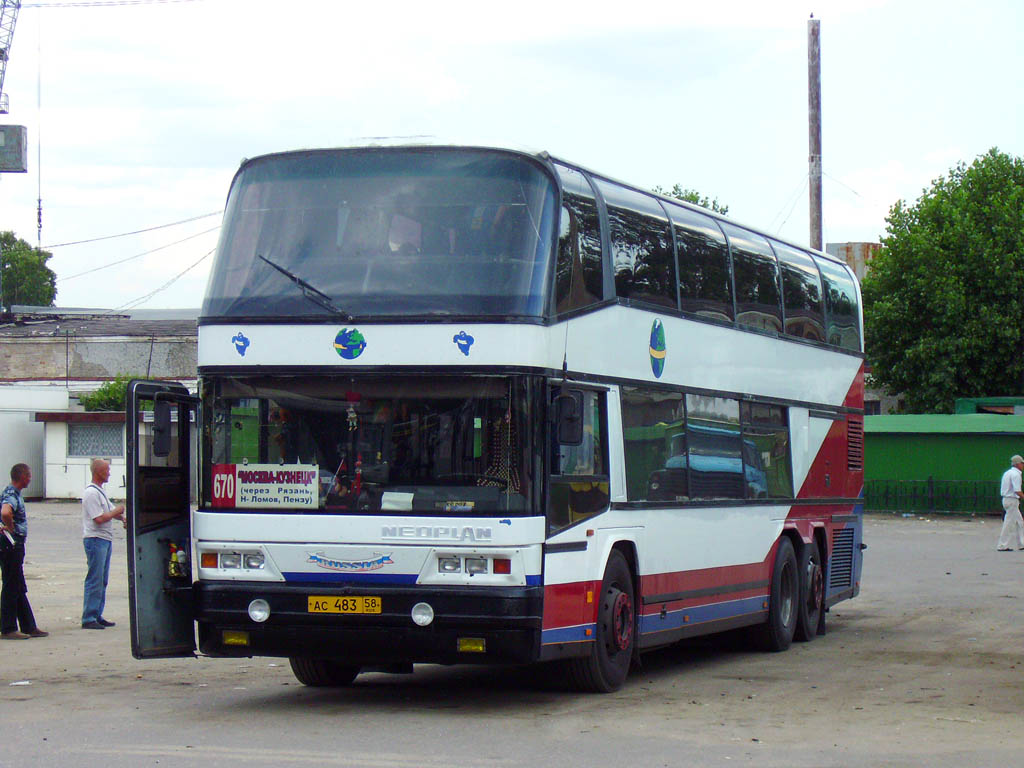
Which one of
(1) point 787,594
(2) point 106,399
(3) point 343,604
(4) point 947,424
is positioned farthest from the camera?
(2) point 106,399

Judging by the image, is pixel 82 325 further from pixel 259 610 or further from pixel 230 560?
pixel 259 610

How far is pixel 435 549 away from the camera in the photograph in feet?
34.0

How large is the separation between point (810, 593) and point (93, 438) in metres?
36.4

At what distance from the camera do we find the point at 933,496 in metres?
42.9

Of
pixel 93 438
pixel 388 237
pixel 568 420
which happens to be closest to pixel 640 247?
pixel 568 420

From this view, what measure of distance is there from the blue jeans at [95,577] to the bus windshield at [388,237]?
6505mm

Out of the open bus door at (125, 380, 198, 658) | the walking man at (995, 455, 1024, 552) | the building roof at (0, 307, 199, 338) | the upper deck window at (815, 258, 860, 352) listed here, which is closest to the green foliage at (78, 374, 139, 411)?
the building roof at (0, 307, 199, 338)

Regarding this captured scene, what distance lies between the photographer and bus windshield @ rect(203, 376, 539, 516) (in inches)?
413

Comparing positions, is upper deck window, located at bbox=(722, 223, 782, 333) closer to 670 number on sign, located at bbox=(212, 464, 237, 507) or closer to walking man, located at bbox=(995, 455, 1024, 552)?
670 number on sign, located at bbox=(212, 464, 237, 507)

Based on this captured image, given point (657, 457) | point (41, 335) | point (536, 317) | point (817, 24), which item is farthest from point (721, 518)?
point (41, 335)

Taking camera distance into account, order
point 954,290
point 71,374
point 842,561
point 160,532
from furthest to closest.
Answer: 1. point 71,374
2. point 954,290
3. point 842,561
4. point 160,532

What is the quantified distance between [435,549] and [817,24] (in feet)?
77.2

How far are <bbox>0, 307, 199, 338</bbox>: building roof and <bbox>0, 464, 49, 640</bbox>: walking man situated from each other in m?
48.9

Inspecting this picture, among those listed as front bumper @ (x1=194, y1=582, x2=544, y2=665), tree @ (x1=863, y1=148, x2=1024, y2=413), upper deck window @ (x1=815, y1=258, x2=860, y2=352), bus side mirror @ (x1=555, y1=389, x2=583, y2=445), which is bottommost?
front bumper @ (x1=194, y1=582, x2=544, y2=665)
